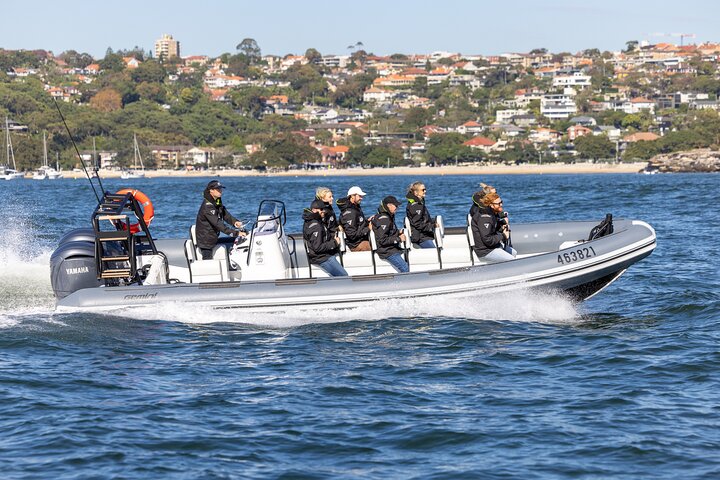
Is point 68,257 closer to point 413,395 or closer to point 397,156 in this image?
point 413,395

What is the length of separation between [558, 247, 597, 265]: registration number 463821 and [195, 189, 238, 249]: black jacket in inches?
139

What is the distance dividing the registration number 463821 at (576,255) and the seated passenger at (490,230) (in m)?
0.75

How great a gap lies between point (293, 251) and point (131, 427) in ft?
15.9

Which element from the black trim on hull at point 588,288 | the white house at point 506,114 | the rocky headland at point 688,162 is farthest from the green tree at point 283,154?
the black trim on hull at point 588,288

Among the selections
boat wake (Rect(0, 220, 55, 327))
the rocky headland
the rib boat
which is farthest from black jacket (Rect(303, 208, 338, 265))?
the rocky headland

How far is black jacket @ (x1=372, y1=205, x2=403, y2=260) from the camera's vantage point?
1198cm

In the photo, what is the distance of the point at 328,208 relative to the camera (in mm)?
11781

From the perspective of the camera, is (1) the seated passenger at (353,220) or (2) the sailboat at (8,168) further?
(2) the sailboat at (8,168)

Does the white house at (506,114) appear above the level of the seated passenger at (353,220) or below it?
above

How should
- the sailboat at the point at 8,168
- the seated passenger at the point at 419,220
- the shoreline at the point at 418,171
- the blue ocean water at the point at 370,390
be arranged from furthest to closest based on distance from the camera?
the shoreline at the point at 418,171 < the sailboat at the point at 8,168 < the seated passenger at the point at 419,220 < the blue ocean water at the point at 370,390

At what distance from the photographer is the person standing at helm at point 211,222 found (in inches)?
473

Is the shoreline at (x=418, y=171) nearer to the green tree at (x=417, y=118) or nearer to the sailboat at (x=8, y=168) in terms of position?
the sailboat at (x=8, y=168)

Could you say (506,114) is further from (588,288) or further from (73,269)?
(73,269)

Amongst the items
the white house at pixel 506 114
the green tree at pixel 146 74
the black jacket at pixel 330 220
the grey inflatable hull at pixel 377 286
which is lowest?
the grey inflatable hull at pixel 377 286
